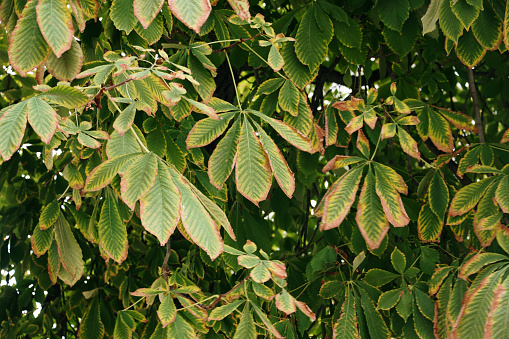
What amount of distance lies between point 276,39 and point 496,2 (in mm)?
591

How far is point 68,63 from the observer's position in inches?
42.8

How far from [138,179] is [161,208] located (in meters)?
0.07

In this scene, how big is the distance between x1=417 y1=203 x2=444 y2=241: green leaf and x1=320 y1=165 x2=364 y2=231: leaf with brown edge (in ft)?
1.15

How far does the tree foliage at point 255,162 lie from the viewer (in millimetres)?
931

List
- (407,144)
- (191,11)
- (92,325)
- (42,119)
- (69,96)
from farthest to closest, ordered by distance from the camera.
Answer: (92,325), (407,144), (69,96), (42,119), (191,11)

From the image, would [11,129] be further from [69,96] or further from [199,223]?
[199,223]

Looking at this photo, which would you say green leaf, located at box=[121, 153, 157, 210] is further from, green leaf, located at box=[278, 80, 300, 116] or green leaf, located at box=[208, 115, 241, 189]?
green leaf, located at box=[278, 80, 300, 116]

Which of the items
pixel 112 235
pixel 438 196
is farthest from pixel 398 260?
pixel 112 235

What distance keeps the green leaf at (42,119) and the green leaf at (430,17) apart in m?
0.86

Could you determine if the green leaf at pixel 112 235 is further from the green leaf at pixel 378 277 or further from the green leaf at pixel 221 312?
the green leaf at pixel 378 277

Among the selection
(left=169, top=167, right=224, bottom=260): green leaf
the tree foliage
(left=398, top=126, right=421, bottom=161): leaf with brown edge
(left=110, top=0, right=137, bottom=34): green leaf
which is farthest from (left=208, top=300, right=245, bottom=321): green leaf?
(left=110, top=0, right=137, bottom=34): green leaf

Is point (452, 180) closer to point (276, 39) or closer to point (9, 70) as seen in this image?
point (276, 39)

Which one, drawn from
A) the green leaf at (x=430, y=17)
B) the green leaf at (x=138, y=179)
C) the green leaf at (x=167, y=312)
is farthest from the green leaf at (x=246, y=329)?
the green leaf at (x=430, y=17)

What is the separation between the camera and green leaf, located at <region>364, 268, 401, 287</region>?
1.47 meters
